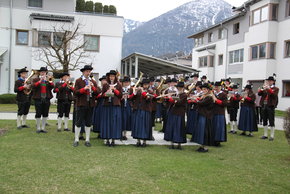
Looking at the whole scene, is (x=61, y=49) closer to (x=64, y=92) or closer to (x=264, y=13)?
(x=64, y=92)

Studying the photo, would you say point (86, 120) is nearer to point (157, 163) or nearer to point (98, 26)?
point (157, 163)

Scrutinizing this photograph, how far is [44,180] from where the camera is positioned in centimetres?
562

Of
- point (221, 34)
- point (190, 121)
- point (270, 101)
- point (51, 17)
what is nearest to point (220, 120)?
point (190, 121)

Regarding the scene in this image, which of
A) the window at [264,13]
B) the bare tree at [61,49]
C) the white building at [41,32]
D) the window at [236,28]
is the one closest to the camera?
the bare tree at [61,49]

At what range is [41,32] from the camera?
24.8 meters

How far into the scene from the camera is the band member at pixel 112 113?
8.94 metres

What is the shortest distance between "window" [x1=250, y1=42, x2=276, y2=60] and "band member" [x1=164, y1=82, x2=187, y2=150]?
19.5 m

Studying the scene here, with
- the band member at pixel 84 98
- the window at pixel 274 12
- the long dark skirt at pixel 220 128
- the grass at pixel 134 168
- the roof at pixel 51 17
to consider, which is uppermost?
the window at pixel 274 12

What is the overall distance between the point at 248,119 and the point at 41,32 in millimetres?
19358

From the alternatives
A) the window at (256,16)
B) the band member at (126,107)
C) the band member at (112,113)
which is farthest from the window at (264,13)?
the band member at (112,113)

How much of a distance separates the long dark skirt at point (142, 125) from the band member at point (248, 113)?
5.13 metres

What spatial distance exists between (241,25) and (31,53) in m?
21.6

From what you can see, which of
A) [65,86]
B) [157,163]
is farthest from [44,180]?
[65,86]

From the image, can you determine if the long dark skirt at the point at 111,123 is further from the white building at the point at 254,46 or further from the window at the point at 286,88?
the window at the point at 286,88
